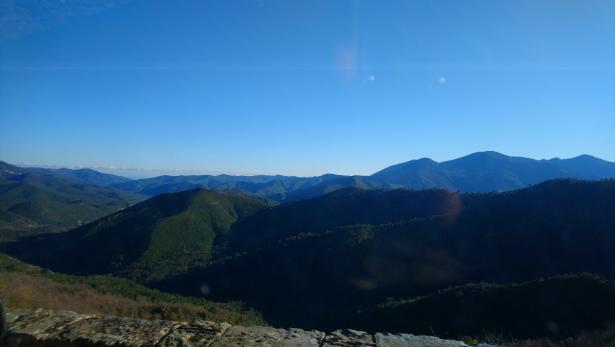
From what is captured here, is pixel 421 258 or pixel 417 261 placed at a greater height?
pixel 421 258

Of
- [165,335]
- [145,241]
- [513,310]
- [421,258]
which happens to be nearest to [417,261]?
[421,258]

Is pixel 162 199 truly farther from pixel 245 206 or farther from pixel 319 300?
pixel 319 300

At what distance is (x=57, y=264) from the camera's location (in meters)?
102

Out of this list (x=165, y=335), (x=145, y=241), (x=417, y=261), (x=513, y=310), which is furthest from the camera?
(x=145, y=241)

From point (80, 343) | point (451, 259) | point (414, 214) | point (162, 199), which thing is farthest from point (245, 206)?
point (80, 343)

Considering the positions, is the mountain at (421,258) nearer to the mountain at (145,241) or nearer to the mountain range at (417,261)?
the mountain range at (417,261)

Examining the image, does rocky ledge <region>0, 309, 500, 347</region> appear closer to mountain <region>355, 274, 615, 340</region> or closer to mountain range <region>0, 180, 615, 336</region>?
mountain <region>355, 274, 615, 340</region>

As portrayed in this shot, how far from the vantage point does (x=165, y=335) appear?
4008mm

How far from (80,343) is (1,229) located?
621 feet

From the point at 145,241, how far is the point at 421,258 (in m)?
76.8

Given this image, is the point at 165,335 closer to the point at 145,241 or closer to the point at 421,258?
the point at 421,258

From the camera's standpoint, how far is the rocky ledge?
390 cm

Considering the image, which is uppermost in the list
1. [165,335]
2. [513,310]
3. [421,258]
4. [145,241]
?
[165,335]

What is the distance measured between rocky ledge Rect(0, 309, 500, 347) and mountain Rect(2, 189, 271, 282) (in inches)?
3288
